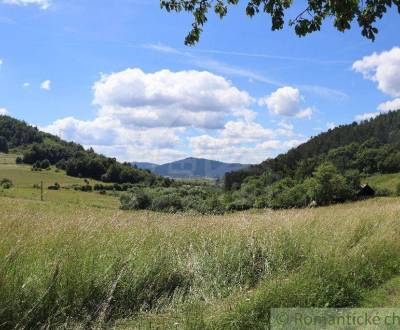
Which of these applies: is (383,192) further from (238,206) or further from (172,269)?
(172,269)

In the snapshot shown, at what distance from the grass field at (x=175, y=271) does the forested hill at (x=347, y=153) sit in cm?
9805

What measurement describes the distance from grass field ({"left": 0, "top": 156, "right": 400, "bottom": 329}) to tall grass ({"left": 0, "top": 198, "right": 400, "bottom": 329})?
2 centimetres

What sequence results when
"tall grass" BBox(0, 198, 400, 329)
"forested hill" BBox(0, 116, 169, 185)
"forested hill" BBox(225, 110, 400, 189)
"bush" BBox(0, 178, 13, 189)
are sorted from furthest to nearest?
1. "forested hill" BBox(0, 116, 169, 185)
2. "forested hill" BBox(225, 110, 400, 189)
3. "bush" BBox(0, 178, 13, 189)
4. "tall grass" BBox(0, 198, 400, 329)

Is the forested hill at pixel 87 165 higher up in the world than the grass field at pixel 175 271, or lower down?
higher up

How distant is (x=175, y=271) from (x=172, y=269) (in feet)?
0.19

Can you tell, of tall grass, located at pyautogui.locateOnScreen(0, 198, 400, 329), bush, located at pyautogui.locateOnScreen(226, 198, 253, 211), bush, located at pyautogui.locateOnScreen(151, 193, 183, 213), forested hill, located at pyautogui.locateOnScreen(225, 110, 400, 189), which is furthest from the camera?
forested hill, located at pyautogui.locateOnScreen(225, 110, 400, 189)

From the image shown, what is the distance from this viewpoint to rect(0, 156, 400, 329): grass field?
5057 mm

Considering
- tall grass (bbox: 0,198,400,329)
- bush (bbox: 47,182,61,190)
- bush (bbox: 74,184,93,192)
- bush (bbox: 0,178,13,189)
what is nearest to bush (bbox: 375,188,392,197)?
bush (bbox: 74,184,93,192)

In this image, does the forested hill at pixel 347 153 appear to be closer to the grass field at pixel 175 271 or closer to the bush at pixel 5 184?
the bush at pixel 5 184

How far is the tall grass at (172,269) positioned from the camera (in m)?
5.05

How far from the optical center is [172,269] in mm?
6770

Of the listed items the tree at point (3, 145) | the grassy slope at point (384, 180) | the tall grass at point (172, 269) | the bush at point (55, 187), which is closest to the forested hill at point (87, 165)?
the bush at point (55, 187)

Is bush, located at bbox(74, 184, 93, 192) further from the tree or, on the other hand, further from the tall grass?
the tall grass

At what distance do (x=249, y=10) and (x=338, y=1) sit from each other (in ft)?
4.61
